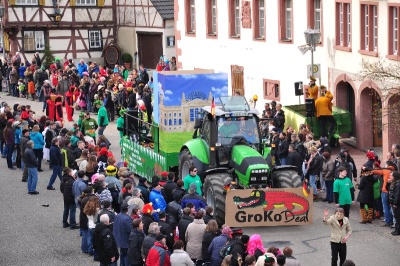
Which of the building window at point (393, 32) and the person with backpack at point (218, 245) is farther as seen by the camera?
the building window at point (393, 32)

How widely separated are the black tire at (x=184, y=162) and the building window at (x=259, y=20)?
1477cm

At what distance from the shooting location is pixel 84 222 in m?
24.9

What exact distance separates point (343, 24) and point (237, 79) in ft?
26.1

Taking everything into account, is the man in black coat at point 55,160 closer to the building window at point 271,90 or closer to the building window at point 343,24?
the building window at point 343,24

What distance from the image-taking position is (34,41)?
57625 millimetres

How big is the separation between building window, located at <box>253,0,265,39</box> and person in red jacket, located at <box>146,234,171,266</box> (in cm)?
2313


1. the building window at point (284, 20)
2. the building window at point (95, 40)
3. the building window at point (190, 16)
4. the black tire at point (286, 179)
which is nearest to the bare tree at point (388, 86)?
the black tire at point (286, 179)

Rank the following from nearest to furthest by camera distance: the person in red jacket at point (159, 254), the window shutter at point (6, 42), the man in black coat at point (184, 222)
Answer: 1. the person in red jacket at point (159, 254)
2. the man in black coat at point (184, 222)
3. the window shutter at point (6, 42)

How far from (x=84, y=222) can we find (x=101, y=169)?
15.2 feet

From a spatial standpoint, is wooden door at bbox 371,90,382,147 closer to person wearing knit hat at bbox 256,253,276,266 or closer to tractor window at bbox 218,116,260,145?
tractor window at bbox 218,116,260,145

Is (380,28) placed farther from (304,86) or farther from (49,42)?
(49,42)

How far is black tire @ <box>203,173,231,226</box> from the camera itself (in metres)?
26.5

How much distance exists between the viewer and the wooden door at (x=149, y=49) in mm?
57906

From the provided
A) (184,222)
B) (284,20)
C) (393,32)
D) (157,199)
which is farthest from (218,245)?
(284,20)
